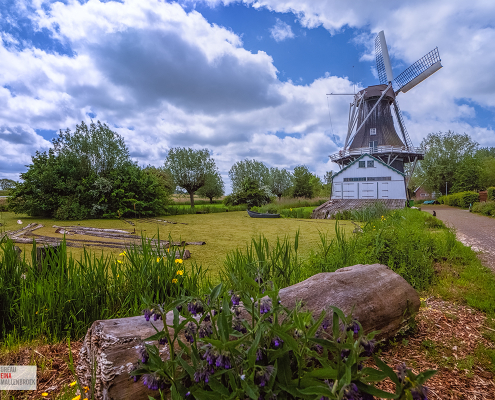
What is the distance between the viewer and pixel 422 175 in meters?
34.4

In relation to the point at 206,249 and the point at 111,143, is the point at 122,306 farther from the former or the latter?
the point at 111,143

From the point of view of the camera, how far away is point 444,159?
105ft

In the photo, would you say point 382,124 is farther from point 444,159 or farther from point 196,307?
point 196,307

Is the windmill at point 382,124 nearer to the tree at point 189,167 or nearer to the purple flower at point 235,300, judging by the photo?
the tree at point 189,167

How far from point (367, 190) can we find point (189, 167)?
46.9ft

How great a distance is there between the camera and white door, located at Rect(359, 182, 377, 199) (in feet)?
60.2

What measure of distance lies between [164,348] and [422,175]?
133 ft

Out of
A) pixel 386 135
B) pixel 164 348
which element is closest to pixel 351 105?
pixel 386 135

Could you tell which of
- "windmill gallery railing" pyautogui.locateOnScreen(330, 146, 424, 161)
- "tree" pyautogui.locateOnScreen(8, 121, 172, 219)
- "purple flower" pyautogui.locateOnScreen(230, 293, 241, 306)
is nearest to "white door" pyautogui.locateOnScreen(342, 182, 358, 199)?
"windmill gallery railing" pyautogui.locateOnScreen(330, 146, 424, 161)

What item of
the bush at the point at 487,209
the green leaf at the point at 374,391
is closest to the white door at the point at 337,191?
the bush at the point at 487,209

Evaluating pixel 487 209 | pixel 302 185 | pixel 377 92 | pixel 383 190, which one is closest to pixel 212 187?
pixel 302 185

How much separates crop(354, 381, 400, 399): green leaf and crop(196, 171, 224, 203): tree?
Result: 23.5 meters

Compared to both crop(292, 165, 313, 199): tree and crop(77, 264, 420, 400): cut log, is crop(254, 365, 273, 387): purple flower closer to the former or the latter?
crop(77, 264, 420, 400): cut log

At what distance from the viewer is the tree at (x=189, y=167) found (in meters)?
23.1
